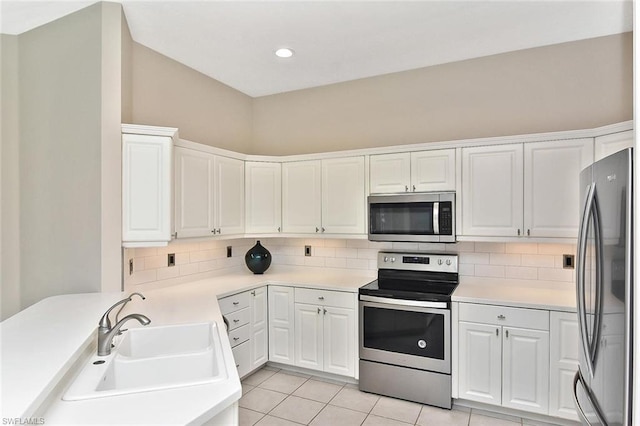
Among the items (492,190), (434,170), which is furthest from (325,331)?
(492,190)

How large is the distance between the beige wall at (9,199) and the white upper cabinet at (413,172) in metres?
2.66

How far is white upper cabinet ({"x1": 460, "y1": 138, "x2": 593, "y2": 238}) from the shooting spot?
2717 mm

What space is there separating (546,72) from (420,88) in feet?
3.29

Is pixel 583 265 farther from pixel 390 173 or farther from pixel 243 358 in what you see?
pixel 243 358

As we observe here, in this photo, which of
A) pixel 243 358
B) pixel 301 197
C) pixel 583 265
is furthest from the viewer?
pixel 301 197

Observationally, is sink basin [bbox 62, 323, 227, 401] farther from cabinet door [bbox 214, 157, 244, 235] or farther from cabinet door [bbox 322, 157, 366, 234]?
cabinet door [bbox 322, 157, 366, 234]

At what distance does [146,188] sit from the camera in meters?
2.55

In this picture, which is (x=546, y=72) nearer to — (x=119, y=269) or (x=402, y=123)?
(x=402, y=123)

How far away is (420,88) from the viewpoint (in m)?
3.53

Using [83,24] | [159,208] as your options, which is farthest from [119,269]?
[83,24]

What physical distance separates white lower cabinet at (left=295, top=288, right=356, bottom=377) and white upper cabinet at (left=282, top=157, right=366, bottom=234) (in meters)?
0.62

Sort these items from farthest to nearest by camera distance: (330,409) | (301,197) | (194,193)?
(301,197)
(194,193)
(330,409)

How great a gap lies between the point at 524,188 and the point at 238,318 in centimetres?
246

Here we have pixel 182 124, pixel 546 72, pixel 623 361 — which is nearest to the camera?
pixel 623 361
